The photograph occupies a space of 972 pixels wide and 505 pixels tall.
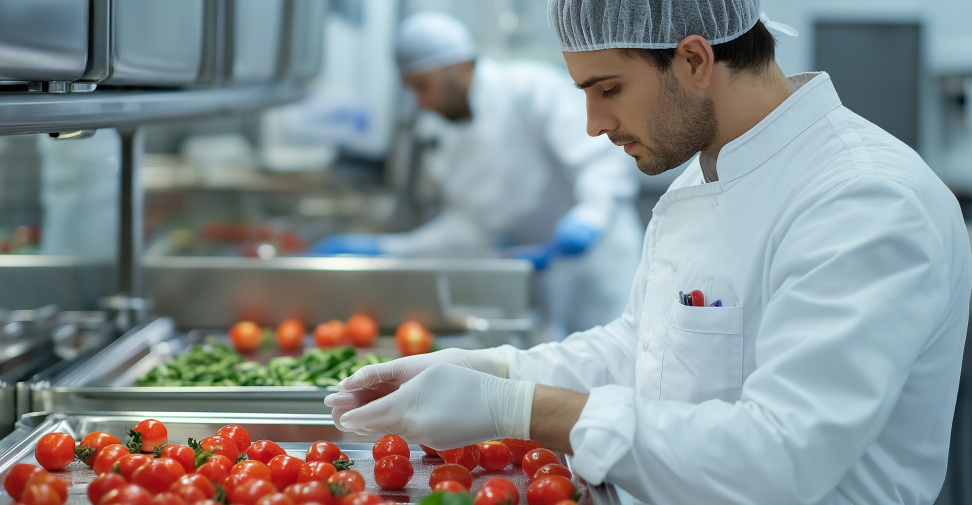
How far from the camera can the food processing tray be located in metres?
1.29

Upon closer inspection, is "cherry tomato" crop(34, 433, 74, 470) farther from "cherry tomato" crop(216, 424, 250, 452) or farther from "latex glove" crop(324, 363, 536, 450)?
"latex glove" crop(324, 363, 536, 450)

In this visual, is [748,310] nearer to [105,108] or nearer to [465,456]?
[465,456]

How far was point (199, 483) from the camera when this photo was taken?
3.68 feet

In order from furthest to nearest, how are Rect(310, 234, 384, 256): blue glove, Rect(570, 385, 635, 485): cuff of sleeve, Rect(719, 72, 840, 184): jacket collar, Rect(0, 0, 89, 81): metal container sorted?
1. Rect(310, 234, 384, 256): blue glove
2. Rect(719, 72, 840, 184): jacket collar
3. Rect(570, 385, 635, 485): cuff of sleeve
4. Rect(0, 0, 89, 81): metal container

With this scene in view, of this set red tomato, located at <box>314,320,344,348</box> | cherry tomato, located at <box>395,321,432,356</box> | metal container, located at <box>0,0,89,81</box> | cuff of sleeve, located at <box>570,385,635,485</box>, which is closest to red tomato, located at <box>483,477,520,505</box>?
cuff of sleeve, located at <box>570,385,635,485</box>

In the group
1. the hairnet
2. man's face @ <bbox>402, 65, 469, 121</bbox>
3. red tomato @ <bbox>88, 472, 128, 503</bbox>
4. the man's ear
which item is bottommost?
red tomato @ <bbox>88, 472, 128, 503</bbox>

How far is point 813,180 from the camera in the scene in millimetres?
1176

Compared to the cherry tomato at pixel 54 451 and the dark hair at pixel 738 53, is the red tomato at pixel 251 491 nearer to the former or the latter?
the cherry tomato at pixel 54 451

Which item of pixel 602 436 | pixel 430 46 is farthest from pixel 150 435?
pixel 430 46

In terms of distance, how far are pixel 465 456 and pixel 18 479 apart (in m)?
0.67

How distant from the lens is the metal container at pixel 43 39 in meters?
0.95

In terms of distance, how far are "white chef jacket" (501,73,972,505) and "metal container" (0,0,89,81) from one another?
2.80 ft

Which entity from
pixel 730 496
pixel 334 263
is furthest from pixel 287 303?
pixel 730 496

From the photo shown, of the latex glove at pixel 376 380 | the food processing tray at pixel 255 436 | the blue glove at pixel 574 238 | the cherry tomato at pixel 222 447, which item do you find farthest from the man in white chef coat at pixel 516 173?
the cherry tomato at pixel 222 447
